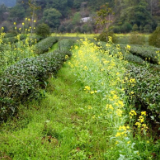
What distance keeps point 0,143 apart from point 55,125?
3.38 ft

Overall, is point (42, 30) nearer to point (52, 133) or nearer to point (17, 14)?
point (52, 133)

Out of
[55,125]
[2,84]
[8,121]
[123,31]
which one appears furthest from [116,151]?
[123,31]

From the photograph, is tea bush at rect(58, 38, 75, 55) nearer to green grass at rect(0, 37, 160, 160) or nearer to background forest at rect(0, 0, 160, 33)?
green grass at rect(0, 37, 160, 160)

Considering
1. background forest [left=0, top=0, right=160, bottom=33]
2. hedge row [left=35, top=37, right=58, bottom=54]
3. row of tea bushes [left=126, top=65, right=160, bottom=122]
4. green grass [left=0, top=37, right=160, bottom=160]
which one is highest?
background forest [left=0, top=0, right=160, bottom=33]

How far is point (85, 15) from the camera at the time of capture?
203 feet

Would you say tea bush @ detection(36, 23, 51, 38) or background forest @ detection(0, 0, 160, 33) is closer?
tea bush @ detection(36, 23, 51, 38)

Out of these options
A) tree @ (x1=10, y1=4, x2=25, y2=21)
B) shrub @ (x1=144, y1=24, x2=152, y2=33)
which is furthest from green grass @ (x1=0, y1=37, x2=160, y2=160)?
tree @ (x1=10, y1=4, x2=25, y2=21)

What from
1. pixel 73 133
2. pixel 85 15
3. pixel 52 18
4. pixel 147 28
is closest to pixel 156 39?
pixel 147 28

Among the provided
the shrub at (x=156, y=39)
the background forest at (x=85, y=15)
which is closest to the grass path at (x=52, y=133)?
the shrub at (x=156, y=39)

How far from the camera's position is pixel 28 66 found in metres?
5.03

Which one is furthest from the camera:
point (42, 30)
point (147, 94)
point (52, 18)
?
point (52, 18)

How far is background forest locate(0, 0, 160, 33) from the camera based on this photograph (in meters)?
40.7

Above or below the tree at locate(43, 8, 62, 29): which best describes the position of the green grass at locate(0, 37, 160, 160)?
below

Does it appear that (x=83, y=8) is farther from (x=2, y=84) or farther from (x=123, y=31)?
(x=2, y=84)
